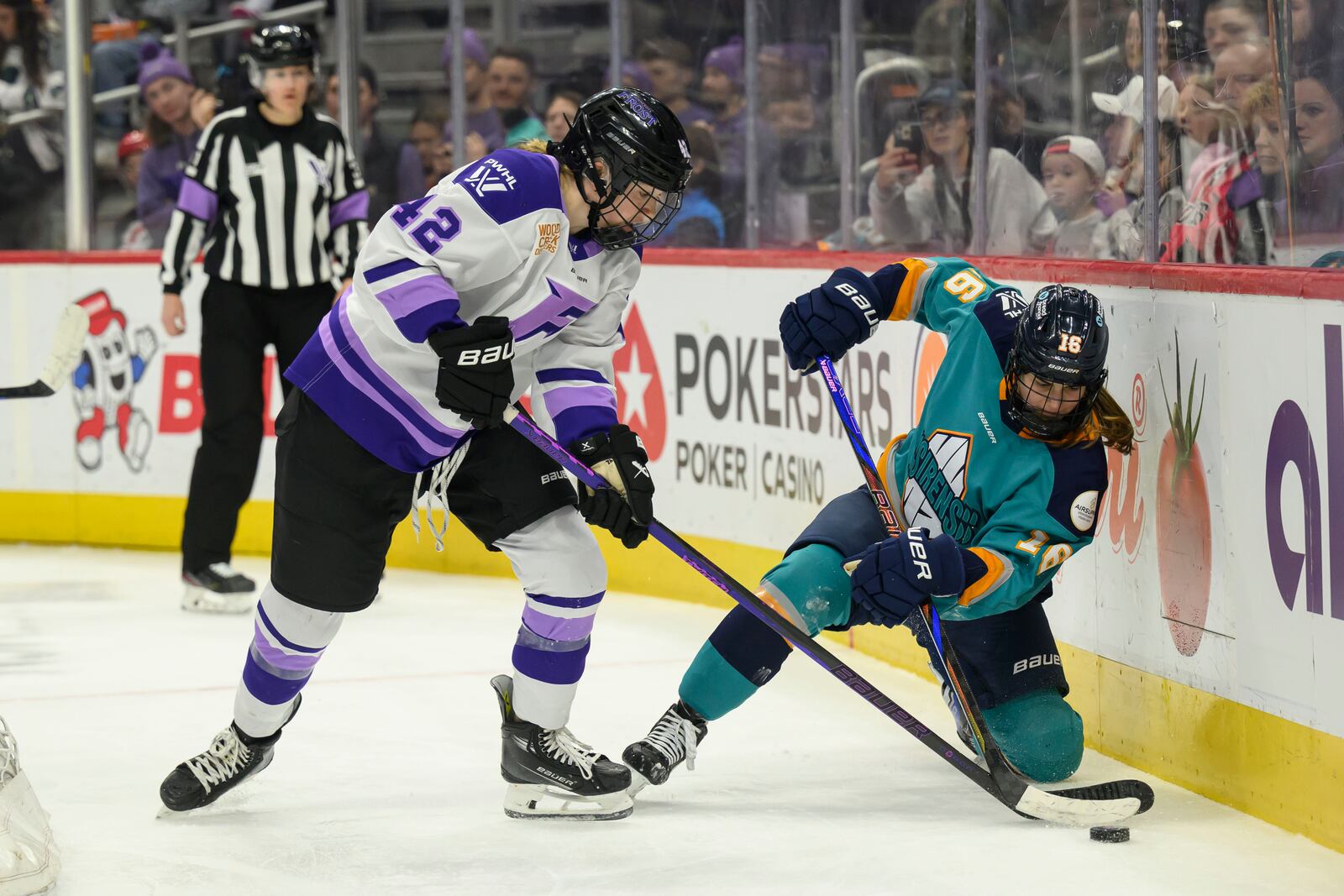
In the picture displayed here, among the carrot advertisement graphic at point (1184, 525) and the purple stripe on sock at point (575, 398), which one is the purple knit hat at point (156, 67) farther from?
the carrot advertisement graphic at point (1184, 525)

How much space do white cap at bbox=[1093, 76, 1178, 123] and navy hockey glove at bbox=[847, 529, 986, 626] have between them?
3.46ft

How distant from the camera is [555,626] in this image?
9.20 feet

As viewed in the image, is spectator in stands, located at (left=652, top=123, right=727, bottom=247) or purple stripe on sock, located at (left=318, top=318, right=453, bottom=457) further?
spectator in stands, located at (left=652, top=123, right=727, bottom=247)

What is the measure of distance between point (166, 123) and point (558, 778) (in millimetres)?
3897

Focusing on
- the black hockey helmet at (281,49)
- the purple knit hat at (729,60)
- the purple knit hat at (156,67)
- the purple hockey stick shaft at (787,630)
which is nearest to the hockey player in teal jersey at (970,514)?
the purple hockey stick shaft at (787,630)

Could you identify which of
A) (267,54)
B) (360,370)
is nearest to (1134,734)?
(360,370)

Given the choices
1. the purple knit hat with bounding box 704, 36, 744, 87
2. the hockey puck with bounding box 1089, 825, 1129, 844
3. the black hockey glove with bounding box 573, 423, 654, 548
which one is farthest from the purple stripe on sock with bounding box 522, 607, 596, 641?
the purple knit hat with bounding box 704, 36, 744, 87

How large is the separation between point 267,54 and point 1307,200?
2.68 metres

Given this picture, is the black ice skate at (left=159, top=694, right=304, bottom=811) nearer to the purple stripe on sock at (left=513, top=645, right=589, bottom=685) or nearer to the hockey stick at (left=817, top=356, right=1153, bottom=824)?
the purple stripe on sock at (left=513, top=645, right=589, bottom=685)

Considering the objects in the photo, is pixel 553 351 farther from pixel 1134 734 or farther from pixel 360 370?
pixel 1134 734

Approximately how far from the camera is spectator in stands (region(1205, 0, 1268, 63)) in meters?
3.03

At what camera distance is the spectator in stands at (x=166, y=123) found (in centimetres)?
603

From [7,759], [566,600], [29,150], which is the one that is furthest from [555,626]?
[29,150]

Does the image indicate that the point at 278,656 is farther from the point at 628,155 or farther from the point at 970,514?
the point at 970,514
